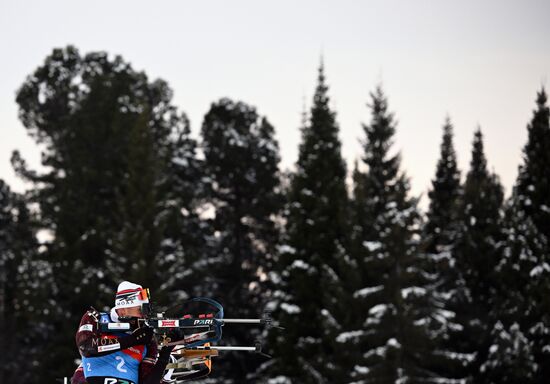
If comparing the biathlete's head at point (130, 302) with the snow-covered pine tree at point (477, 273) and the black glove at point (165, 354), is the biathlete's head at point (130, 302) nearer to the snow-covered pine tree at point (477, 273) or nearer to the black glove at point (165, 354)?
the black glove at point (165, 354)

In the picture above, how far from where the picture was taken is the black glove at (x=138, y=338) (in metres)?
10.6

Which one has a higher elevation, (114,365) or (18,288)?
→ (18,288)

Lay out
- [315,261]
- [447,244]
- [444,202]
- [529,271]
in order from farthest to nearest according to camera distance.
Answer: [444,202] → [447,244] → [315,261] → [529,271]

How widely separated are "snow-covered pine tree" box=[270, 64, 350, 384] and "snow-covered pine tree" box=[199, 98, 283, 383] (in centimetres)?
931

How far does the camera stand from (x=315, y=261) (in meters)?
54.1

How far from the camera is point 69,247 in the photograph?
59688 mm

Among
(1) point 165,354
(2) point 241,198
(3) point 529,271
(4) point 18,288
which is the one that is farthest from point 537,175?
(1) point 165,354

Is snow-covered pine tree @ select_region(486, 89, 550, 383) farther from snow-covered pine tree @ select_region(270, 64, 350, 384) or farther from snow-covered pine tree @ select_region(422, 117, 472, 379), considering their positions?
snow-covered pine tree @ select_region(270, 64, 350, 384)

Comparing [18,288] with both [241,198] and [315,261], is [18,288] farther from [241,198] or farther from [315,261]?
[315,261]

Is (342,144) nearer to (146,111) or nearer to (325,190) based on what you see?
(325,190)

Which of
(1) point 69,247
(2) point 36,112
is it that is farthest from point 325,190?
(2) point 36,112

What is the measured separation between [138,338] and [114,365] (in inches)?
17.0

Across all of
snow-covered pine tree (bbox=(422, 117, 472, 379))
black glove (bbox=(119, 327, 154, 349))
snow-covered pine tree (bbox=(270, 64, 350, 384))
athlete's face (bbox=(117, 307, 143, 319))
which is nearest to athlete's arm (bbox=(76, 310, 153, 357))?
black glove (bbox=(119, 327, 154, 349))

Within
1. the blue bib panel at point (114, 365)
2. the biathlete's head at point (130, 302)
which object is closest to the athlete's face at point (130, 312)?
the biathlete's head at point (130, 302)
